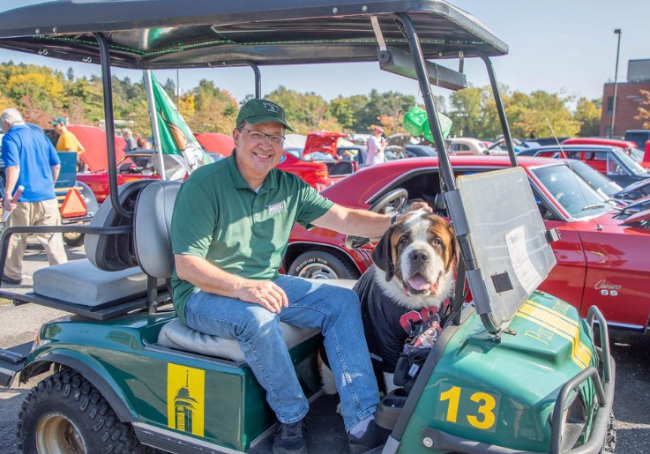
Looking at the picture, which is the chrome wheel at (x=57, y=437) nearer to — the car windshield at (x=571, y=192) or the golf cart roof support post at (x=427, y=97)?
the golf cart roof support post at (x=427, y=97)

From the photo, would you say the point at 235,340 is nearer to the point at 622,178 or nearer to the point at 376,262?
the point at 376,262

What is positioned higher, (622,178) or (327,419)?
(622,178)

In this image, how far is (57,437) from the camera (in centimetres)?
267

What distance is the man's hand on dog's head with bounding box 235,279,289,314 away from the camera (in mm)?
2240

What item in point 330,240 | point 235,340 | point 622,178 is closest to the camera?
point 235,340

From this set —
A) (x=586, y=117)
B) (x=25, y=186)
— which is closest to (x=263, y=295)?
(x=25, y=186)

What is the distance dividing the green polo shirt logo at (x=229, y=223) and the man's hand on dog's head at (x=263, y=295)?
273mm

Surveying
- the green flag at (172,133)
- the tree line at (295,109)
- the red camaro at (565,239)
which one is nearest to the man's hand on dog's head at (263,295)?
the red camaro at (565,239)

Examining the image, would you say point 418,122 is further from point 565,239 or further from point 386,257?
point 565,239

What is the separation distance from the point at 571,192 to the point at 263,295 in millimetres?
3344

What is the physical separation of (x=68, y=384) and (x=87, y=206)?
6.67 m

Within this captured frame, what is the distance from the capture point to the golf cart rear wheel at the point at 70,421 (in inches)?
95.8

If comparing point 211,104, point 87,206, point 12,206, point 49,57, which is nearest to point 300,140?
point 211,104

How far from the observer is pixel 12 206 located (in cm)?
598
